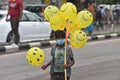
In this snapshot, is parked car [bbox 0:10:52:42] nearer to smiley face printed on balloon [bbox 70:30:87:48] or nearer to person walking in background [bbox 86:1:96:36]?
person walking in background [bbox 86:1:96:36]

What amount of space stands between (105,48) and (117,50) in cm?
68

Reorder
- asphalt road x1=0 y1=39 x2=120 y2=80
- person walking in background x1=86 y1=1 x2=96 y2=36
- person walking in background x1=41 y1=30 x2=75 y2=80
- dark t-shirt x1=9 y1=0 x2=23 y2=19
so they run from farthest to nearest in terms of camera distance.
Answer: person walking in background x1=86 y1=1 x2=96 y2=36, dark t-shirt x1=9 y1=0 x2=23 y2=19, asphalt road x1=0 y1=39 x2=120 y2=80, person walking in background x1=41 y1=30 x2=75 y2=80

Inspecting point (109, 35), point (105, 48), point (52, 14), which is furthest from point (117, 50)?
point (52, 14)

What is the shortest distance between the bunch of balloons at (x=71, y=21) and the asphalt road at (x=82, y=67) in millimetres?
3398

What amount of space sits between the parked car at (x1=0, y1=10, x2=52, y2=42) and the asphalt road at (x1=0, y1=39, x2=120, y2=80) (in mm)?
1613

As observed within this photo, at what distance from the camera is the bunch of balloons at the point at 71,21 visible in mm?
6188

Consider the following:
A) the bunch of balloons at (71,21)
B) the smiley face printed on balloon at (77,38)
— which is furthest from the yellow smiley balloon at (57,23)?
the smiley face printed on balloon at (77,38)

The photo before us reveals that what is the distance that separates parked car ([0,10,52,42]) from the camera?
15.5 metres

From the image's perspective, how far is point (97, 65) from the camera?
11484 mm

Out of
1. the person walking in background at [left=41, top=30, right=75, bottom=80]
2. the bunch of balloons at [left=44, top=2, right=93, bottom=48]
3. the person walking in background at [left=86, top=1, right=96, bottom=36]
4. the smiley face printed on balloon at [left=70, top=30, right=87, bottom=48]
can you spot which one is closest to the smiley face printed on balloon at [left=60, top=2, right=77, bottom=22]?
the bunch of balloons at [left=44, top=2, right=93, bottom=48]

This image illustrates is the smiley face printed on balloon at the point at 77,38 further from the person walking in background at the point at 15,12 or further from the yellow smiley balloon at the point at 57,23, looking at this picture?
the person walking in background at the point at 15,12

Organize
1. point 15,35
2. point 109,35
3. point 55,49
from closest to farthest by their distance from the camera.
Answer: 1. point 55,49
2. point 15,35
3. point 109,35

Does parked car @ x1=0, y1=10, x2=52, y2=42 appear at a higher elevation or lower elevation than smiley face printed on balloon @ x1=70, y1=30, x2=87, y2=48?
lower

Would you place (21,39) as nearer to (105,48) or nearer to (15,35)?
(15,35)
